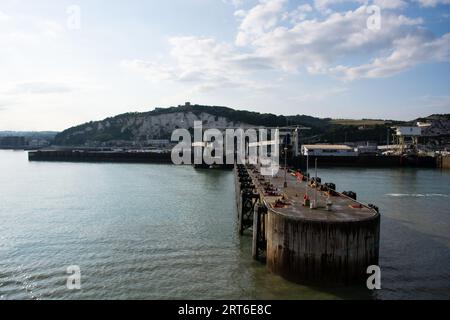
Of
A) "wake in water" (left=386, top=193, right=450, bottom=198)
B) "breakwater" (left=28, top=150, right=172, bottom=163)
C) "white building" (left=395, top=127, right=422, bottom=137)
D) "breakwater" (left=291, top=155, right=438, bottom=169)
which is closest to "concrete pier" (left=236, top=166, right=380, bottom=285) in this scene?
"wake in water" (left=386, top=193, right=450, bottom=198)

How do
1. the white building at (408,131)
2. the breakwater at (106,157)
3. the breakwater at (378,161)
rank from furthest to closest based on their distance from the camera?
the breakwater at (106,157)
the white building at (408,131)
the breakwater at (378,161)

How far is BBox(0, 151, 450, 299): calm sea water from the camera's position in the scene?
787 inches

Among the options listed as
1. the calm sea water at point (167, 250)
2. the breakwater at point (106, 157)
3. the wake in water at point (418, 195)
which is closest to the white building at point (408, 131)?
the breakwater at point (106, 157)

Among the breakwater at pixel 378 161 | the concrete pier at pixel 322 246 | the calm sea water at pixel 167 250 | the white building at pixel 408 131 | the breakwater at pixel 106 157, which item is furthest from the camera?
the breakwater at pixel 106 157

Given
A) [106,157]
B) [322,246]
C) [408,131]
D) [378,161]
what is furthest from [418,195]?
[106,157]

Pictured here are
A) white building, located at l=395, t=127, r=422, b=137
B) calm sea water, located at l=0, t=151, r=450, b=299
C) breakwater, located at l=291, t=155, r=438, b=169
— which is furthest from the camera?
white building, located at l=395, t=127, r=422, b=137

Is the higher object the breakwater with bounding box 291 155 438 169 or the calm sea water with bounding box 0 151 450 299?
the breakwater with bounding box 291 155 438 169

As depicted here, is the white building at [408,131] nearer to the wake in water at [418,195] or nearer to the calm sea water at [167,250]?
the wake in water at [418,195]

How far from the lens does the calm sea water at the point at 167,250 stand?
20000 mm

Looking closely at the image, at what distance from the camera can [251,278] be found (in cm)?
2150

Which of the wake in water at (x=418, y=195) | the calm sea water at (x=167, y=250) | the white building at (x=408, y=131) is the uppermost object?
the white building at (x=408, y=131)

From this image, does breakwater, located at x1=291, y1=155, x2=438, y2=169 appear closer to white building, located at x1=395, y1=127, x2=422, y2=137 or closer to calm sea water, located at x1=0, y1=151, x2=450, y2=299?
white building, located at x1=395, y1=127, x2=422, y2=137

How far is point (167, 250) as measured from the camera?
1035 inches

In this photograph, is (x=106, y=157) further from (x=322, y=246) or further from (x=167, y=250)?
(x=322, y=246)
